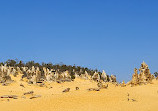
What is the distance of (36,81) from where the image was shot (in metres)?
60.4

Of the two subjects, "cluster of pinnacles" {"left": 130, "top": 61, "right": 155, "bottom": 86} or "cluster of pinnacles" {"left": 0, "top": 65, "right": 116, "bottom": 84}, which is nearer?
"cluster of pinnacles" {"left": 130, "top": 61, "right": 155, "bottom": 86}

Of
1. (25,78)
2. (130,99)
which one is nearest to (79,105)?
(130,99)

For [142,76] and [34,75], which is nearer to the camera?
[142,76]

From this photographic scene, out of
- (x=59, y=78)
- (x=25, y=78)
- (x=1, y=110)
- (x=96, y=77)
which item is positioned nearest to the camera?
(x=1, y=110)

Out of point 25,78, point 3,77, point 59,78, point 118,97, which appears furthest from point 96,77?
point 118,97

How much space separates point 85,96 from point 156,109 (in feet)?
25.4

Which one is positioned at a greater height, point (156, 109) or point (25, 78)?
point (25, 78)

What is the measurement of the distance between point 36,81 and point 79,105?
139 ft

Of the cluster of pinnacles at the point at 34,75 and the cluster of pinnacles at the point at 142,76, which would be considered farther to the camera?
the cluster of pinnacles at the point at 34,75

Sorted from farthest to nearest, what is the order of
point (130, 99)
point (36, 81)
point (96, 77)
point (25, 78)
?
1. point (96, 77)
2. point (25, 78)
3. point (36, 81)
4. point (130, 99)

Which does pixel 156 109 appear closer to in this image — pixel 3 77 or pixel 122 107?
pixel 122 107

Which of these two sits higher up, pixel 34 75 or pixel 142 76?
pixel 34 75

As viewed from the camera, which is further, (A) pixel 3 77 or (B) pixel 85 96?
(A) pixel 3 77

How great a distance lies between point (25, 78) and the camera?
67188 mm
